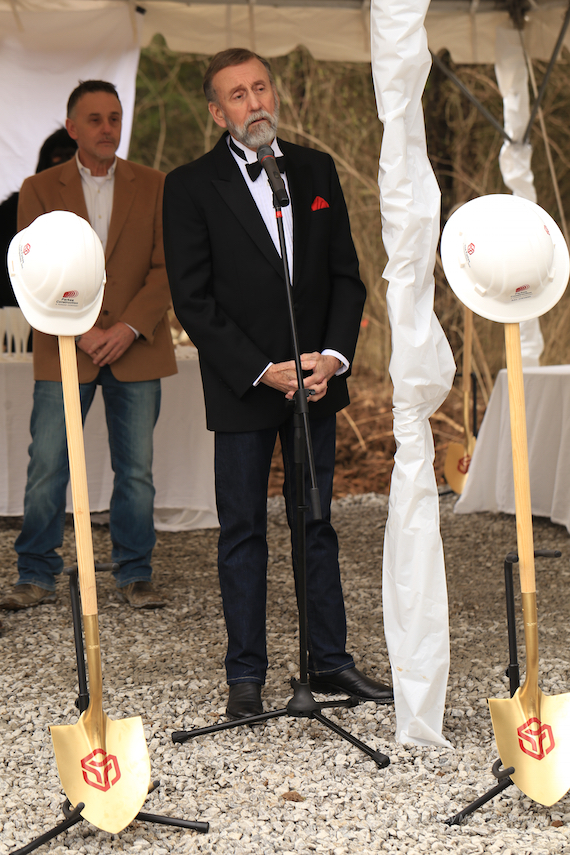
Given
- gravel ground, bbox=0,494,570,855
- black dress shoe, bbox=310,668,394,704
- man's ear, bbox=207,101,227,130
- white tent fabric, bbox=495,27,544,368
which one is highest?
white tent fabric, bbox=495,27,544,368

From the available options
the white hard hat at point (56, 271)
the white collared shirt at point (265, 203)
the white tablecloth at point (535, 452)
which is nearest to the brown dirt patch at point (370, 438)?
the white tablecloth at point (535, 452)

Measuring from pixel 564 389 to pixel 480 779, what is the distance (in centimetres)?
276

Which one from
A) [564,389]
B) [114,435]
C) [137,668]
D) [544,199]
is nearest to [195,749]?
[137,668]

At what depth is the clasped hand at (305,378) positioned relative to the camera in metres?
2.28

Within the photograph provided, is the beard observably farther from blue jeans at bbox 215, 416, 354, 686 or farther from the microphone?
blue jeans at bbox 215, 416, 354, 686

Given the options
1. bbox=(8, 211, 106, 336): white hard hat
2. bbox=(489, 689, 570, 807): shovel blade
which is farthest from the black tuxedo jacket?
bbox=(489, 689, 570, 807): shovel blade

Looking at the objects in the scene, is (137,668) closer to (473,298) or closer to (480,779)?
(480,779)

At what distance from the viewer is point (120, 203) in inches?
135

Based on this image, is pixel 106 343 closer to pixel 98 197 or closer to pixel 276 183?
pixel 98 197

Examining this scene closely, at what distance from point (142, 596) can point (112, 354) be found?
95 cm

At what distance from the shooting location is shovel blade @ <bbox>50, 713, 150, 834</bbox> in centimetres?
181

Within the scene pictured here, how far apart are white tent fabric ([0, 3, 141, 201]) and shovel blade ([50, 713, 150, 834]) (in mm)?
3001

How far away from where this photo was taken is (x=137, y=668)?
2.83 meters

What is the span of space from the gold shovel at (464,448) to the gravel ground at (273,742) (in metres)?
1.53
